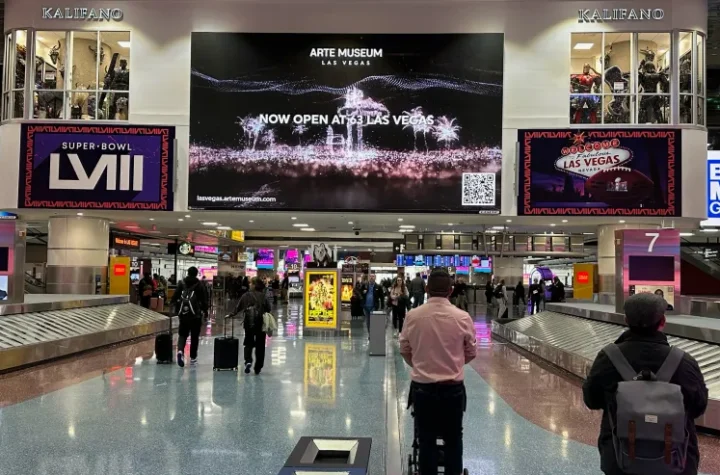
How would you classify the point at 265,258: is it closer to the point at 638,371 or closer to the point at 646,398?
the point at 638,371

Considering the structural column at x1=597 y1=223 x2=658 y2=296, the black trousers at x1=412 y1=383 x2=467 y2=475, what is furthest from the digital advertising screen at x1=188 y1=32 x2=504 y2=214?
the black trousers at x1=412 y1=383 x2=467 y2=475

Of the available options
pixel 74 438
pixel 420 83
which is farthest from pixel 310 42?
pixel 74 438

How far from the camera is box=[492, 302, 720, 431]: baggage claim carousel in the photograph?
8008mm

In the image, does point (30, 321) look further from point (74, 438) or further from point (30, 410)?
point (74, 438)

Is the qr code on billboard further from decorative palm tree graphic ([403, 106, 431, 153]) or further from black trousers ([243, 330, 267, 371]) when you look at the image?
black trousers ([243, 330, 267, 371])

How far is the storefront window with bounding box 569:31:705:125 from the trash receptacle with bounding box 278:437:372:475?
1521 cm

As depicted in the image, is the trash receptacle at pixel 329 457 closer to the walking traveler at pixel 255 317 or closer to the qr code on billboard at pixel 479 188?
the walking traveler at pixel 255 317

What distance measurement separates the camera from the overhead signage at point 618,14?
17.3 meters

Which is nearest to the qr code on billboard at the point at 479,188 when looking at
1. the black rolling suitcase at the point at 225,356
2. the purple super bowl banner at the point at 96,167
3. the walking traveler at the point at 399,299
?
the walking traveler at the point at 399,299

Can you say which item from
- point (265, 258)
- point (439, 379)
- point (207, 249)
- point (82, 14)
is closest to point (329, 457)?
point (439, 379)

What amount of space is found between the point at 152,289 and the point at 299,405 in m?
18.1

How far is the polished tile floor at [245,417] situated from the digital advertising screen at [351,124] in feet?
20.5

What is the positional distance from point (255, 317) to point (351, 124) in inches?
331

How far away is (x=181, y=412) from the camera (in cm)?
767
